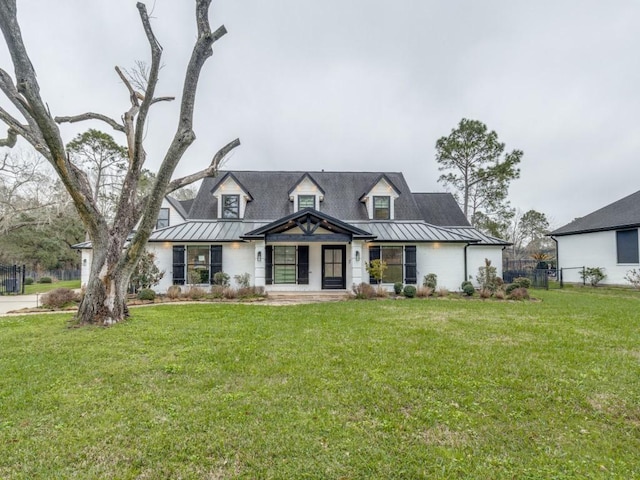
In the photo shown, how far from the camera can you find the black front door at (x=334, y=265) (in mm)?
14984

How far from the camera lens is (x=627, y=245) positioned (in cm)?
1638

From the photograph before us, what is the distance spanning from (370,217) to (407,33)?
31.8 feet

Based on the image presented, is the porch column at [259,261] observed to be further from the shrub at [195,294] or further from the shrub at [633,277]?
the shrub at [633,277]

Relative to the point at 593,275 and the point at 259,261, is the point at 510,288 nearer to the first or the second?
the point at 593,275

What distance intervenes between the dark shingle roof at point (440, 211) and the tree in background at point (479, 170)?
22.9ft

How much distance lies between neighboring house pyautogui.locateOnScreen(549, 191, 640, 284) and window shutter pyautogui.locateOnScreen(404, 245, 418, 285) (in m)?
12.1

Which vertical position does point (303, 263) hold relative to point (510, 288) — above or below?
above

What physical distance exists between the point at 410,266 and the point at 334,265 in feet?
12.4

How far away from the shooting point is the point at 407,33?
15344 mm

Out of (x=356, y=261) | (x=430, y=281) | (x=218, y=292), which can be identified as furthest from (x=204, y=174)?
(x=430, y=281)

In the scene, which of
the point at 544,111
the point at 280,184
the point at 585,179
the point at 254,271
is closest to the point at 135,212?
the point at 254,271

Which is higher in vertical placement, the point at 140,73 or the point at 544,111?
the point at 544,111

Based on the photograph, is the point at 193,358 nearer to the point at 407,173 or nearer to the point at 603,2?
the point at 603,2

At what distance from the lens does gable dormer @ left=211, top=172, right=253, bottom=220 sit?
53.8ft
